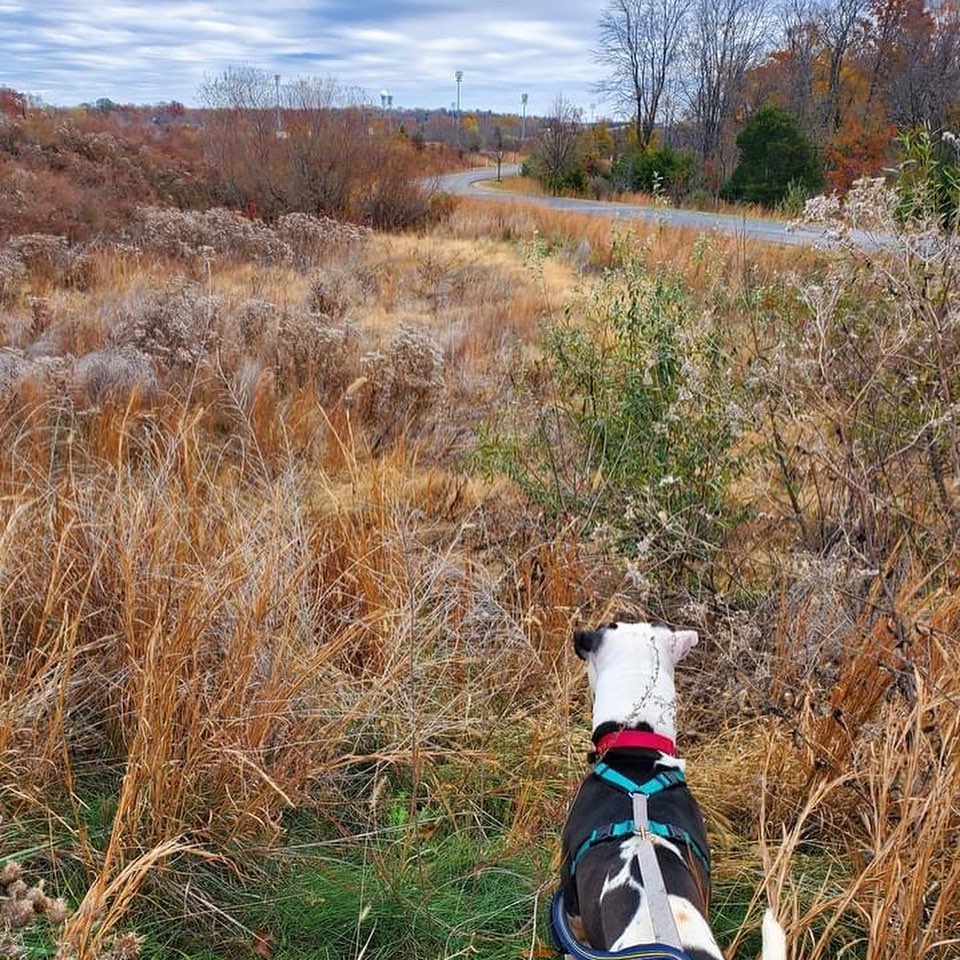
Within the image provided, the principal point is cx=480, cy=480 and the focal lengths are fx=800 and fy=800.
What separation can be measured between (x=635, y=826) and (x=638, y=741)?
0.97 feet

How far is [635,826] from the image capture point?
5.70 feet

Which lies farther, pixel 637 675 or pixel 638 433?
pixel 638 433

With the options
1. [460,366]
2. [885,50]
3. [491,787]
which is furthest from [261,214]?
[885,50]

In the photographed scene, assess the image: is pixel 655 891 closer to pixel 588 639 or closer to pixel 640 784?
pixel 640 784

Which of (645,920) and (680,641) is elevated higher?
(680,641)

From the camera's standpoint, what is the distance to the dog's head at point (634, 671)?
6.77 feet

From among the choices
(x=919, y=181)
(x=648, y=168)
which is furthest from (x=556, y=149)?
(x=919, y=181)

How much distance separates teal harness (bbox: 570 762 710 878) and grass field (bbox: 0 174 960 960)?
176mm

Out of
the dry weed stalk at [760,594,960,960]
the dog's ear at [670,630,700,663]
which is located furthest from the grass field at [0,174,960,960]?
the dog's ear at [670,630,700,663]

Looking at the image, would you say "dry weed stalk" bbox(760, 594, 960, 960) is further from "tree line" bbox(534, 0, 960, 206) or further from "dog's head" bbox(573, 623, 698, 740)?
"tree line" bbox(534, 0, 960, 206)

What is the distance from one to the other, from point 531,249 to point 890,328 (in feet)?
5.65

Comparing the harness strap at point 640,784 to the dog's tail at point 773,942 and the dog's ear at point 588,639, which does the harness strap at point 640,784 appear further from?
the dog's tail at point 773,942

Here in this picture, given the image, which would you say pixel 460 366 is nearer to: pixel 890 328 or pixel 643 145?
pixel 890 328

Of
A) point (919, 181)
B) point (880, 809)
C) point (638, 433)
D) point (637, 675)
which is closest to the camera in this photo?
point (880, 809)
